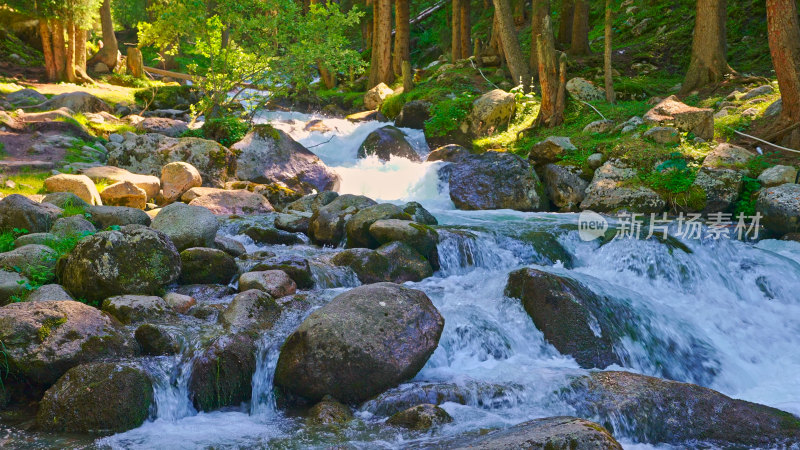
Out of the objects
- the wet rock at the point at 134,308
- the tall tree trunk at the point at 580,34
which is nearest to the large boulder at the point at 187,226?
the wet rock at the point at 134,308

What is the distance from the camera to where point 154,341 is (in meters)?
5.68

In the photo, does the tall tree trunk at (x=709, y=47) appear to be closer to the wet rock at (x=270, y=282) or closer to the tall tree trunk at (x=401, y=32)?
the tall tree trunk at (x=401, y=32)

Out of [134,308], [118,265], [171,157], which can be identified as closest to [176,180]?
[171,157]

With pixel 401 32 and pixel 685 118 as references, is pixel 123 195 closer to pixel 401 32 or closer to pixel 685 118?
pixel 685 118

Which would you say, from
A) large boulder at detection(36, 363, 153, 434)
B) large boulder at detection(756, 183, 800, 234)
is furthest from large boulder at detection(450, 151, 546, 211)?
large boulder at detection(36, 363, 153, 434)

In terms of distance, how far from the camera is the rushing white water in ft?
16.3

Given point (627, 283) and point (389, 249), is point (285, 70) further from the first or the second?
point (627, 283)

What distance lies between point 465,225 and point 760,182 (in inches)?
217

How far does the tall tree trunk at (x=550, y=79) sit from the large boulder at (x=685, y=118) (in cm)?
271

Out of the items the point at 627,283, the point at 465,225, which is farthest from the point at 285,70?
the point at 627,283

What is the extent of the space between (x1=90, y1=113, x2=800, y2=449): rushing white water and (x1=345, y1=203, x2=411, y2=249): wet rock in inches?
19.6

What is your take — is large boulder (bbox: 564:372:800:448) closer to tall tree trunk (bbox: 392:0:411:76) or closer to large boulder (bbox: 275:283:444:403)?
large boulder (bbox: 275:283:444:403)

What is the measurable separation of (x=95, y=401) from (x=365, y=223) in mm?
5262

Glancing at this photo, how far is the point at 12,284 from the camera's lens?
20.6ft
